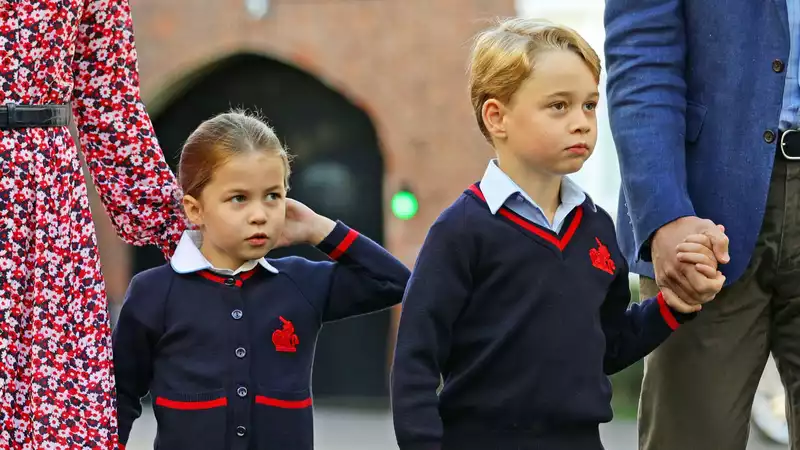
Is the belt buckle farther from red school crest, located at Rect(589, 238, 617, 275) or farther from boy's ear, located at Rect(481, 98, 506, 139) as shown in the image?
boy's ear, located at Rect(481, 98, 506, 139)

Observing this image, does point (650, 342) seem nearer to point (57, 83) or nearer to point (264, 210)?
point (264, 210)

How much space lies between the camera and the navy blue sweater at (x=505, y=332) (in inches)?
110

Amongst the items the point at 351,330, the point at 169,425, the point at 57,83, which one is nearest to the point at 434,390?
the point at 169,425

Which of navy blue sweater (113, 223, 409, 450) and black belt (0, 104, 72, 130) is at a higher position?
black belt (0, 104, 72, 130)

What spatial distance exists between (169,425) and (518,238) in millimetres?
905

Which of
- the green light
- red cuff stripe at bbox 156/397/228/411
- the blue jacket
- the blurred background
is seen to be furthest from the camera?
the green light

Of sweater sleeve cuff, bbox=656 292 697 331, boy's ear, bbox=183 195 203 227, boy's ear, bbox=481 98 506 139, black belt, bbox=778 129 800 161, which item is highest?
boy's ear, bbox=481 98 506 139

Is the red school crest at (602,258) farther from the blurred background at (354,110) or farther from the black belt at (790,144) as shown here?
the blurred background at (354,110)

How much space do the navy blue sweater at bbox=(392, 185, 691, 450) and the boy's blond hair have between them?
24cm

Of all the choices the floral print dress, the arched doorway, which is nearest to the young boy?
the floral print dress

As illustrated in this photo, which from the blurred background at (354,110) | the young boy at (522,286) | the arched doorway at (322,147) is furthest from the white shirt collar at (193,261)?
the arched doorway at (322,147)

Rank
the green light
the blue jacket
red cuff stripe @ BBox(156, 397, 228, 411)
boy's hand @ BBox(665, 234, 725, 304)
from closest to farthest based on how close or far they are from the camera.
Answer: boy's hand @ BBox(665, 234, 725, 304), the blue jacket, red cuff stripe @ BBox(156, 397, 228, 411), the green light

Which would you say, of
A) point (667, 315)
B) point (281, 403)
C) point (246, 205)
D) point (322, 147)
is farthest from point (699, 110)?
point (322, 147)

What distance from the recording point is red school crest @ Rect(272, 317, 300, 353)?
3141 millimetres
